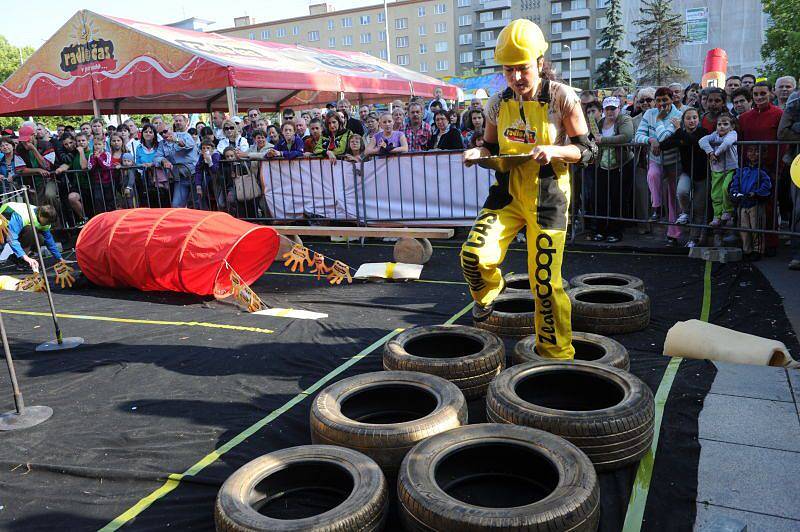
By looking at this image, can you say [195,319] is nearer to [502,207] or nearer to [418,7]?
[502,207]

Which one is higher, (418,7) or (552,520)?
(418,7)

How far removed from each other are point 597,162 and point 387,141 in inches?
132

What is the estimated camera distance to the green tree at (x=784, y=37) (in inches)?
1422

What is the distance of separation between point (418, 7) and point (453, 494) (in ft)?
341

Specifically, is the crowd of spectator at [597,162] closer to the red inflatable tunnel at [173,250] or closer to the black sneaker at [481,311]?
the red inflatable tunnel at [173,250]

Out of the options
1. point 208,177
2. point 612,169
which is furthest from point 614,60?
point 208,177

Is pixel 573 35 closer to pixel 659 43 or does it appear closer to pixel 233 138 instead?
pixel 659 43

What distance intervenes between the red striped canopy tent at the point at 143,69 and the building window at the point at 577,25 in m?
78.5

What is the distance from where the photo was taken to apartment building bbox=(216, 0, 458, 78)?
320 feet

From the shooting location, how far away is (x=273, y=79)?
15.5 meters

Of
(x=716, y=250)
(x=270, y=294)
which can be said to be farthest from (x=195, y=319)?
(x=716, y=250)

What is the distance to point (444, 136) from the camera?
9.99 metres

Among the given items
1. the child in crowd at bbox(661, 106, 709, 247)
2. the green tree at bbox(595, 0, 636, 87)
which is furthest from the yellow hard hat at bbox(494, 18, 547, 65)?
the green tree at bbox(595, 0, 636, 87)

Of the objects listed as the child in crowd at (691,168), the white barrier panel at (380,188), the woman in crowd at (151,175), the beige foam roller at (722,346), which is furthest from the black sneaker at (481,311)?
the woman in crowd at (151,175)
